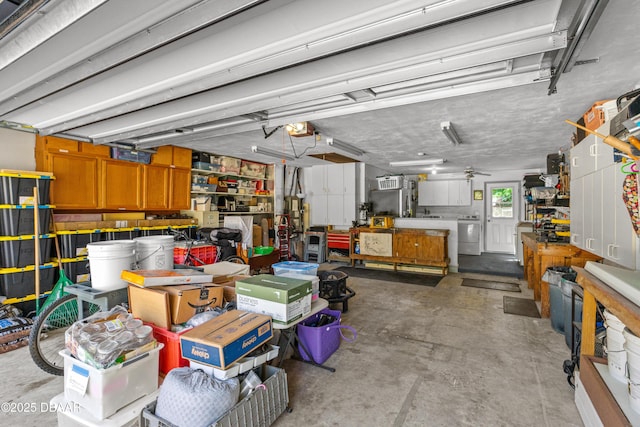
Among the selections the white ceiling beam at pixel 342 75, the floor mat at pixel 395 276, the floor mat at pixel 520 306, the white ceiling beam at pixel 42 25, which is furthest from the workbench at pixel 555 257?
the white ceiling beam at pixel 42 25

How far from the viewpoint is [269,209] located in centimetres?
722

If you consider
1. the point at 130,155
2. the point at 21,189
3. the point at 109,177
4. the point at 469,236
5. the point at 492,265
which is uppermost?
the point at 130,155

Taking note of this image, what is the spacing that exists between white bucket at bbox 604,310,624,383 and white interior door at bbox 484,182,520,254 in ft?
23.9

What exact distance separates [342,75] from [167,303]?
199 cm

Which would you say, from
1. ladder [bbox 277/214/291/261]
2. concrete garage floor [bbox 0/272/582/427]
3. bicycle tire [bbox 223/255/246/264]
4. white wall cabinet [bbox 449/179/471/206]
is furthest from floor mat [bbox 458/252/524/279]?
bicycle tire [bbox 223/255/246/264]

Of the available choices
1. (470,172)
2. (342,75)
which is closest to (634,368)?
(342,75)

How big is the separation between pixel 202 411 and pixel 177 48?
2156 mm

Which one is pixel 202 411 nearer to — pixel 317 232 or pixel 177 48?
pixel 177 48

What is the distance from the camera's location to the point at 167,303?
6.72 feet

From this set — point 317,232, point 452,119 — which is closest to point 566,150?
point 452,119

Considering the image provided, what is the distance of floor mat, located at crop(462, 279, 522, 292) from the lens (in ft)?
16.1

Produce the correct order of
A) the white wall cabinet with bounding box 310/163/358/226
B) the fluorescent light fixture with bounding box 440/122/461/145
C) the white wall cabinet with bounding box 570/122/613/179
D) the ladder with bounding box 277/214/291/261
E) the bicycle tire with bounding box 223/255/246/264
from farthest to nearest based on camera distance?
1. the white wall cabinet with bounding box 310/163/358/226
2. the ladder with bounding box 277/214/291/261
3. the bicycle tire with bounding box 223/255/246/264
4. the fluorescent light fixture with bounding box 440/122/461/145
5. the white wall cabinet with bounding box 570/122/613/179

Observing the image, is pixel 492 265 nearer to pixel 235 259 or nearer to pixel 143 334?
pixel 235 259

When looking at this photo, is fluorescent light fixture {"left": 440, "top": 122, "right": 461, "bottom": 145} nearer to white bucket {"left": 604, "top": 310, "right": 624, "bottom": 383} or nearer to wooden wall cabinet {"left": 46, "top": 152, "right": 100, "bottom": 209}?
white bucket {"left": 604, "top": 310, "right": 624, "bottom": 383}
